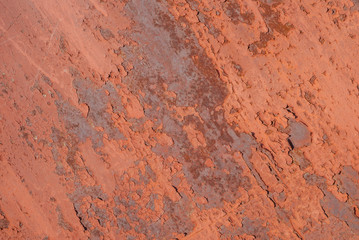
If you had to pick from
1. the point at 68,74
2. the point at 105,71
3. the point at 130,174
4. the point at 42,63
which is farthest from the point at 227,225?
the point at 42,63

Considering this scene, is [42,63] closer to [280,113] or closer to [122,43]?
[122,43]

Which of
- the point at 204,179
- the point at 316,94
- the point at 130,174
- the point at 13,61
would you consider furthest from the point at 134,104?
the point at 316,94

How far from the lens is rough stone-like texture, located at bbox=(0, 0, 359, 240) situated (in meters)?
1.41

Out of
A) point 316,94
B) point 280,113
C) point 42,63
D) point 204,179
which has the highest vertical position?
point 316,94

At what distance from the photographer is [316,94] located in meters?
1.42

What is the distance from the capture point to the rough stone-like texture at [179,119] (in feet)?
4.61

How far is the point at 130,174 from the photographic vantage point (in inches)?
56.8

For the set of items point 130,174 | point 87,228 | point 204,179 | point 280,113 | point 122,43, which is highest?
point 280,113

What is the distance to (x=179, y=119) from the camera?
1431 millimetres

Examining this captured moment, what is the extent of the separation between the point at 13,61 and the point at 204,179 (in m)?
1.09

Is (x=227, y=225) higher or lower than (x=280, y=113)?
lower

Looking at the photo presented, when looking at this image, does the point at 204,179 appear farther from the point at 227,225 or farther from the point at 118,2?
the point at 118,2

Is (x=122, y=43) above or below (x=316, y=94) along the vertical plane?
below

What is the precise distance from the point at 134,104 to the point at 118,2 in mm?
506
